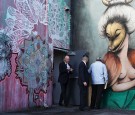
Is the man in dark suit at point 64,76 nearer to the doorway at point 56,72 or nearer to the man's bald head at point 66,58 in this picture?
the man's bald head at point 66,58

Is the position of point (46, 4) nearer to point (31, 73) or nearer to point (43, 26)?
point (43, 26)

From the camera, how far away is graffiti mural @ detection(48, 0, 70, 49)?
14.1 metres

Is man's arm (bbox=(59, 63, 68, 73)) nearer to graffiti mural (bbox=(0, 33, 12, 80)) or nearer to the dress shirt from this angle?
the dress shirt

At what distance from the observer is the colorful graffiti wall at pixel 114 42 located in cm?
1298

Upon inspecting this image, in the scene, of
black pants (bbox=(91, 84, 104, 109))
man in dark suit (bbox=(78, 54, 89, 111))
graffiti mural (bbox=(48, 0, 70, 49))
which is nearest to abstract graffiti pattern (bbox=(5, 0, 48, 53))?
graffiti mural (bbox=(48, 0, 70, 49))

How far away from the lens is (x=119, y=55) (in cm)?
1330

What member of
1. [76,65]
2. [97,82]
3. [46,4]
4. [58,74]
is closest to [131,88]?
[97,82]

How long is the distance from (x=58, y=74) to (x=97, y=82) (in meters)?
2.37

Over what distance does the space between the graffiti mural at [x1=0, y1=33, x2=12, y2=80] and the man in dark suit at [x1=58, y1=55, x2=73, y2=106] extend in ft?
8.48

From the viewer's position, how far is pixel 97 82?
13.0 m

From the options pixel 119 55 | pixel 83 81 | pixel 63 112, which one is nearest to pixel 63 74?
pixel 83 81

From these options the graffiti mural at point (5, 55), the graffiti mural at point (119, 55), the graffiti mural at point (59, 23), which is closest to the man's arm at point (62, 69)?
the graffiti mural at point (59, 23)

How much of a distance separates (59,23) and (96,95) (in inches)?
131

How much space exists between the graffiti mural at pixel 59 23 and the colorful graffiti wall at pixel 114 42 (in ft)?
2.35
